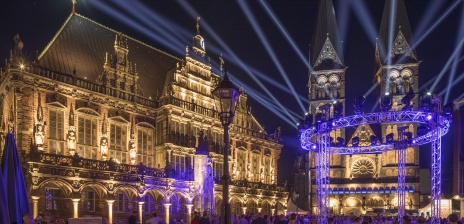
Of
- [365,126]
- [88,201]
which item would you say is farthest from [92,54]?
[365,126]

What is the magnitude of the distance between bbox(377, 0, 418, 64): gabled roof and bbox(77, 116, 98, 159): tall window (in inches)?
2032

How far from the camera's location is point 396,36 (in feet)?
240

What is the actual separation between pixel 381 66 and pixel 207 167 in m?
50.5

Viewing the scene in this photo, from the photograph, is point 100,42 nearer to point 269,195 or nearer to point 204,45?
point 204,45

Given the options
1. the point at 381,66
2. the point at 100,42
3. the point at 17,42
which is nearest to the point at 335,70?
the point at 381,66

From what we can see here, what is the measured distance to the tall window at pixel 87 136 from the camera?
34031 mm

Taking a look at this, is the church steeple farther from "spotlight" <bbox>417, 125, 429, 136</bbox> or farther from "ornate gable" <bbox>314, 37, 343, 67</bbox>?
"ornate gable" <bbox>314, 37, 343, 67</bbox>

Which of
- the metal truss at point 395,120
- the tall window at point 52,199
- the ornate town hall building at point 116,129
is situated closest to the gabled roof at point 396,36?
the ornate town hall building at point 116,129

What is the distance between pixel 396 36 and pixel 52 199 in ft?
194

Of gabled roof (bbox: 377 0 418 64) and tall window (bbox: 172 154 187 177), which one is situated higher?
gabled roof (bbox: 377 0 418 64)

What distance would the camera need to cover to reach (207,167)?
100 ft

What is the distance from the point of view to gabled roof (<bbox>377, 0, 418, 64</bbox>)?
236 feet

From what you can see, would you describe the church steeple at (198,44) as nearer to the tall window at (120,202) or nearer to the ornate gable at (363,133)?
the tall window at (120,202)

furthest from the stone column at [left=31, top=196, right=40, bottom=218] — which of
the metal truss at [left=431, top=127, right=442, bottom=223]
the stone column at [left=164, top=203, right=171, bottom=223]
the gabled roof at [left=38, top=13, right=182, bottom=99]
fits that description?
the metal truss at [left=431, top=127, right=442, bottom=223]
